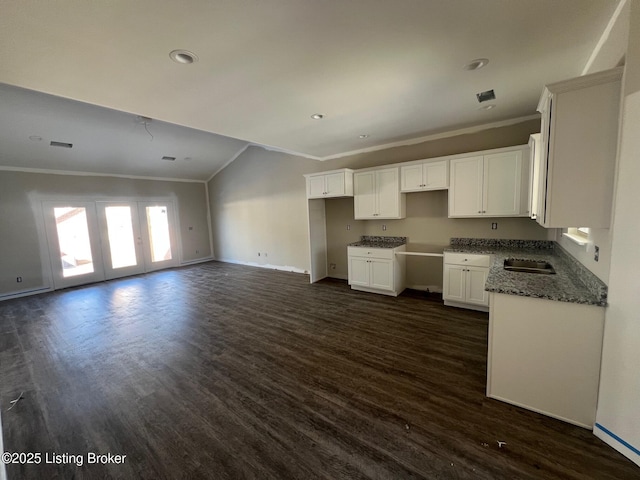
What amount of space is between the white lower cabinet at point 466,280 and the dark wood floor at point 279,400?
0.22 metres

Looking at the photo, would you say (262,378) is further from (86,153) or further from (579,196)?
(86,153)

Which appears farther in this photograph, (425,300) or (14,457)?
(425,300)

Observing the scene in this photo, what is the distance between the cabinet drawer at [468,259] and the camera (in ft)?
11.6

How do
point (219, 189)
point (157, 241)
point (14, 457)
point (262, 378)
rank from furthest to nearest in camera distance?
point (219, 189) → point (157, 241) → point (262, 378) → point (14, 457)

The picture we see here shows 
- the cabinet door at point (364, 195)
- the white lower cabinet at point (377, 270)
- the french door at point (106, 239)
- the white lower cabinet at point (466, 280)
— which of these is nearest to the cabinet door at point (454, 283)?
the white lower cabinet at point (466, 280)

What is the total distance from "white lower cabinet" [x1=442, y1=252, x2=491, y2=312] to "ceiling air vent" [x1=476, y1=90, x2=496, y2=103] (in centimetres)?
202

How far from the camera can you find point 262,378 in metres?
2.44

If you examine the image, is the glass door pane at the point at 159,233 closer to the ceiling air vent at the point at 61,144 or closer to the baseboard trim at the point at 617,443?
the ceiling air vent at the point at 61,144

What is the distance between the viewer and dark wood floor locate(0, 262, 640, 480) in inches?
62.1

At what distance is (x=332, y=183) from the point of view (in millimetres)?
4980

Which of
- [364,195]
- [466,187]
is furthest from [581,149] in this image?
[364,195]

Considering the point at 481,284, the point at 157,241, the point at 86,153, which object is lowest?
the point at 481,284

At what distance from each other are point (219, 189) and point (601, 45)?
8.71 m

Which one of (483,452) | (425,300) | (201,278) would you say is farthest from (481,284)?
(201,278)
